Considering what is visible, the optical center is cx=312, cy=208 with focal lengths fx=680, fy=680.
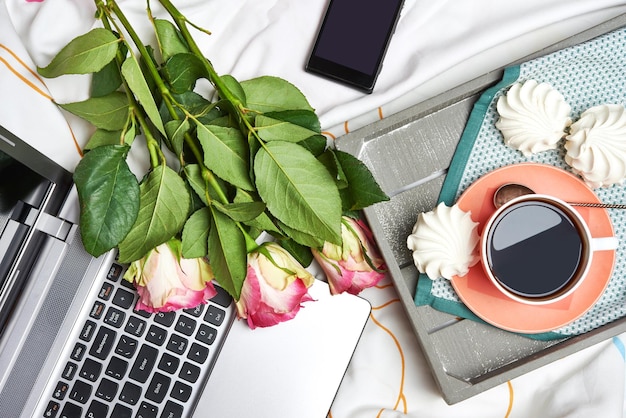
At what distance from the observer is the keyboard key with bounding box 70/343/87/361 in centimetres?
58

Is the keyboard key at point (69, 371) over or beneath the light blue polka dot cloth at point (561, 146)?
beneath

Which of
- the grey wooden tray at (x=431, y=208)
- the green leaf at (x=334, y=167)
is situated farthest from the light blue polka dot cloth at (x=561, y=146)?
the green leaf at (x=334, y=167)

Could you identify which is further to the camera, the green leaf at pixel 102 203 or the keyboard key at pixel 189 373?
the keyboard key at pixel 189 373

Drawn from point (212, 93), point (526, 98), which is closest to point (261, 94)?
point (212, 93)

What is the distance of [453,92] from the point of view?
57 centimetres

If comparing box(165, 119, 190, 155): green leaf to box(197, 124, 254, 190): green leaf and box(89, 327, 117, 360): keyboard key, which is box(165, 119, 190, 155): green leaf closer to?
box(197, 124, 254, 190): green leaf

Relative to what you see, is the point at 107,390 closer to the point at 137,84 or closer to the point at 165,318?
the point at 165,318

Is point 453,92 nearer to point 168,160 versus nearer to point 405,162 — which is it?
point 405,162

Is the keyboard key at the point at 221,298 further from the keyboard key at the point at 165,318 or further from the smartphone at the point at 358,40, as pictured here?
the smartphone at the point at 358,40

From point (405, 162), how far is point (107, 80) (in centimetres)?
26

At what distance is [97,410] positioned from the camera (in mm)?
578

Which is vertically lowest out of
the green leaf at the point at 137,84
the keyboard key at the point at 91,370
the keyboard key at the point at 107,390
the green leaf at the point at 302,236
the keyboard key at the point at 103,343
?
the keyboard key at the point at 107,390

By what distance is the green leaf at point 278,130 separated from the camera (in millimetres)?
474

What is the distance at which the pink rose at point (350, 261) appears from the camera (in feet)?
1.76
